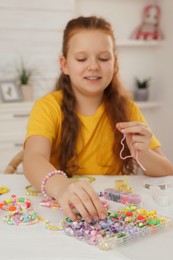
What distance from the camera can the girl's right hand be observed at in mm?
885

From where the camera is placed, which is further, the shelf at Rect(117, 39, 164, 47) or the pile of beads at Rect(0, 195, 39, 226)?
the shelf at Rect(117, 39, 164, 47)

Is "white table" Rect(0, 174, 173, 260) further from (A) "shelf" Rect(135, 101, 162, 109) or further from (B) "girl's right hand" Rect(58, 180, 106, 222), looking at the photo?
(A) "shelf" Rect(135, 101, 162, 109)

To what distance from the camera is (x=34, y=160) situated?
1.26 m

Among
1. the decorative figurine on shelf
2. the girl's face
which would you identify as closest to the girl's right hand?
the girl's face

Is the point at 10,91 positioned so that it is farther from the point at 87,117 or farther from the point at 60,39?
the point at 87,117

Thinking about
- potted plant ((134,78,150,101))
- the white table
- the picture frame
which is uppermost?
the white table

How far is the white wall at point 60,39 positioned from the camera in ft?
10.1

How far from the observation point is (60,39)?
3.24m

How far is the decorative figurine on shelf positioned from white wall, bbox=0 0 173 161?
5 centimetres

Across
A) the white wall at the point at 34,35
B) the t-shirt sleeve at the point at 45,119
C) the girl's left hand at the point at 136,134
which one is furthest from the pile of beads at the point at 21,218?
→ the white wall at the point at 34,35

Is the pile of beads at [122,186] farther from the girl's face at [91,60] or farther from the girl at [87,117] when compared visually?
the girl's face at [91,60]

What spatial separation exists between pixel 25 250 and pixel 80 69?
839 mm

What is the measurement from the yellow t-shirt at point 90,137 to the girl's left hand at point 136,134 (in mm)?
302

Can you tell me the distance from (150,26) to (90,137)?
2.17 meters
